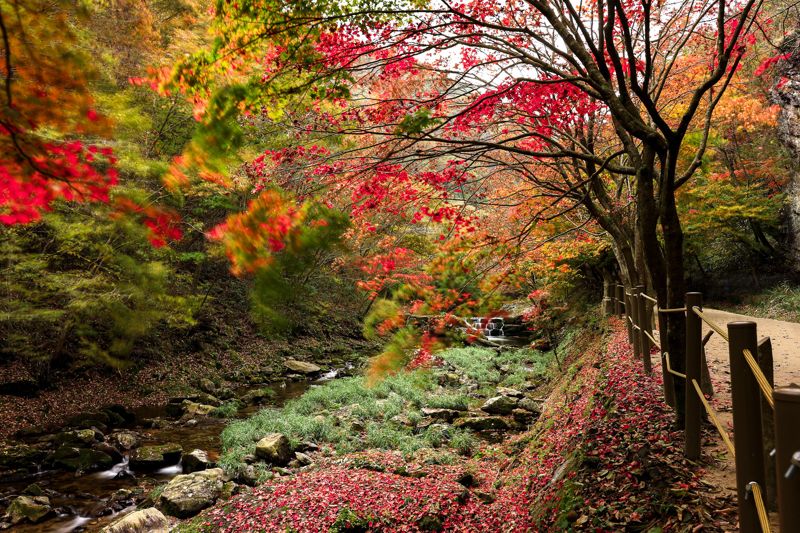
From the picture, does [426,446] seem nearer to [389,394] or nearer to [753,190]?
[389,394]

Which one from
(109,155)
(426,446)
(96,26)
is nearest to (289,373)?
(426,446)

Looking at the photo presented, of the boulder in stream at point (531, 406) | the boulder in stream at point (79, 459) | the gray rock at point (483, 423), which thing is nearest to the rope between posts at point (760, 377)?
the gray rock at point (483, 423)

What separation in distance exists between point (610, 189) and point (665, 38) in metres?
7.14

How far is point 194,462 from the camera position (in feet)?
26.8

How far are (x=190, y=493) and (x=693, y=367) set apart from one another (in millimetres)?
6975

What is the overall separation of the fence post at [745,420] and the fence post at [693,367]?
1.42m

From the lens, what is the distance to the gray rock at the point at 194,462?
8.13 meters

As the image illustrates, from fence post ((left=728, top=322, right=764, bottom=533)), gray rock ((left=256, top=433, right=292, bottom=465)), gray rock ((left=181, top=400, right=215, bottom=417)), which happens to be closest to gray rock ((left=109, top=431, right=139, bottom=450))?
gray rock ((left=181, top=400, right=215, bottom=417))

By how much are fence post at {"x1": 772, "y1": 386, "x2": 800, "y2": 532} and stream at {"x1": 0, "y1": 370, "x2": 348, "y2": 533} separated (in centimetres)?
791

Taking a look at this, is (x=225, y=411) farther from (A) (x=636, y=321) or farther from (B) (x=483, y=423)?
(A) (x=636, y=321)

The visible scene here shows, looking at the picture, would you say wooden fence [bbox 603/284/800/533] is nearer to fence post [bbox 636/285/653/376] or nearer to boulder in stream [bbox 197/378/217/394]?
fence post [bbox 636/285/653/376]

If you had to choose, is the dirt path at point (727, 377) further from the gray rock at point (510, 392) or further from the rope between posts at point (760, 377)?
the gray rock at point (510, 392)

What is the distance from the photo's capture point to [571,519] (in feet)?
12.8

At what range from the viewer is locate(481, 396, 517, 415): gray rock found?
35.7ft
